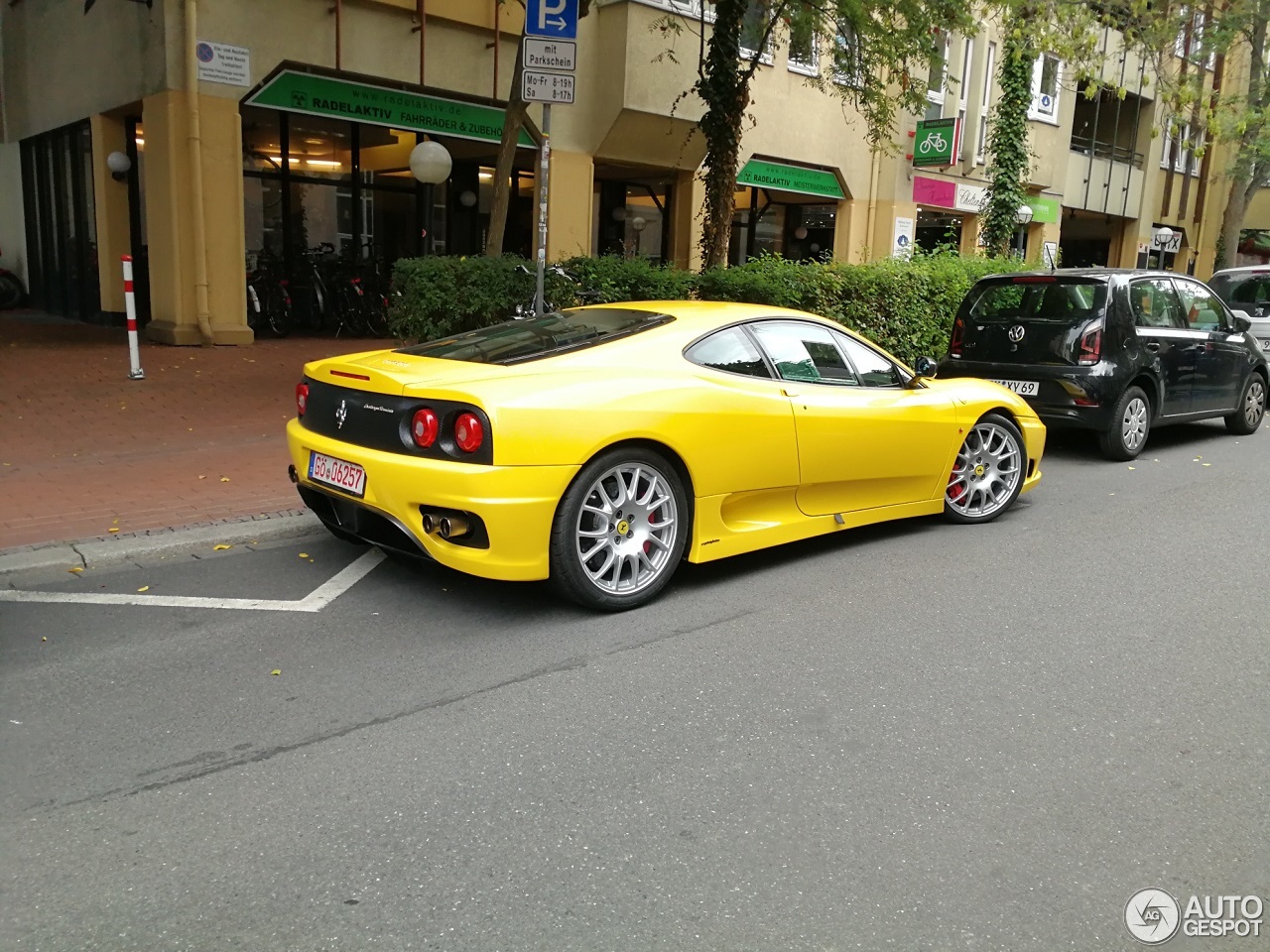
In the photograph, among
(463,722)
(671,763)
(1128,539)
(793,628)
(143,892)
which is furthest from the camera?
(1128,539)

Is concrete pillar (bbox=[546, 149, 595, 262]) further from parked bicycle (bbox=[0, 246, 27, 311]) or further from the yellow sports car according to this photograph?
the yellow sports car

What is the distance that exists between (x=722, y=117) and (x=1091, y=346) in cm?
516

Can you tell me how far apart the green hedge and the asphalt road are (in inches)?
182

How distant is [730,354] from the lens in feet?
17.8

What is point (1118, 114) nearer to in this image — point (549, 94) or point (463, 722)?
point (549, 94)

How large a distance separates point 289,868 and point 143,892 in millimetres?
351

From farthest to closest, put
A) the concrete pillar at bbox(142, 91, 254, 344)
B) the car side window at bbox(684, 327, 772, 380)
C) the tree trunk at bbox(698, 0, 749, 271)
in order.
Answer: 1. the concrete pillar at bbox(142, 91, 254, 344)
2. the tree trunk at bbox(698, 0, 749, 271)
3. the car side window at bbox(684, 327, 772, 380)

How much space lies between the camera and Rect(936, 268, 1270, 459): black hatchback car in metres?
8.92

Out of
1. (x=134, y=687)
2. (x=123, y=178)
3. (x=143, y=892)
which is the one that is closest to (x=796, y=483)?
(x=134, y=687)

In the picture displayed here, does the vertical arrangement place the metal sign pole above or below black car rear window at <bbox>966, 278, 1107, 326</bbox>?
above

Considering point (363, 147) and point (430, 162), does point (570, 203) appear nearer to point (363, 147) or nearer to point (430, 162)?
point (430, 162)

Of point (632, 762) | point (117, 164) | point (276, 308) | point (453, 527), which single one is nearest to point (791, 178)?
point (276, 308)

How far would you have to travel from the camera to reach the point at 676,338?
5.27 metres

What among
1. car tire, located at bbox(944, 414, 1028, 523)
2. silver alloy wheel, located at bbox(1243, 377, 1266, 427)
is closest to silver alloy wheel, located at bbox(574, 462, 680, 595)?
car tire, located at bbox(944, 414, 1028, 523)
